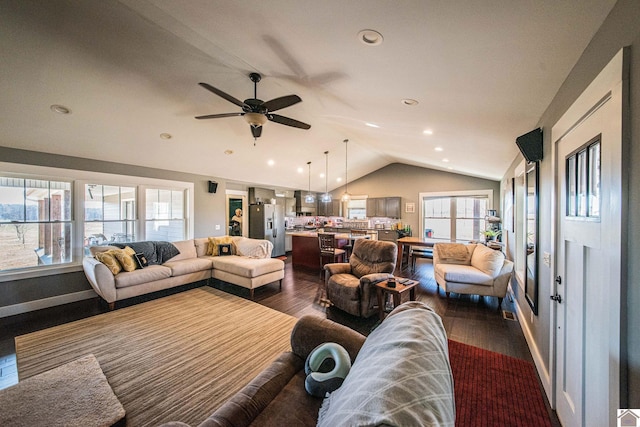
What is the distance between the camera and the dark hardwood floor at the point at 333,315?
8.73ft

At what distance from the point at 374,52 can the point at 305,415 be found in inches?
87.8

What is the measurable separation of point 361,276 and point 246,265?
206cm

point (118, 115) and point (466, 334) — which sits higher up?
point (118, 115)

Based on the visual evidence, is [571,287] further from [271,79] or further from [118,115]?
[118,115]

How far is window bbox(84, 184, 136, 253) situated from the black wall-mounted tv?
6460 millimetres

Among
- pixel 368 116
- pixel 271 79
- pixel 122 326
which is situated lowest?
pixel 122 326

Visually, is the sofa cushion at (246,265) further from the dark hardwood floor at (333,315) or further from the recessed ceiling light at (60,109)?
the recessed ceiling light at (60,109)

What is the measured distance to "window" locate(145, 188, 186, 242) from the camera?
17.2ft

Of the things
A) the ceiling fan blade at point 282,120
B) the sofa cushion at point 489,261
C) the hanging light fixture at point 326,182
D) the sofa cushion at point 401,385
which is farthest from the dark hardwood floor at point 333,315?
the hanging light fixture at point 326,182

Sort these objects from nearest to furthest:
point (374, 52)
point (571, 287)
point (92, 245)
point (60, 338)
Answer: point (571, 287)
point (374, 52)
point (60, 338)
point (92, 245)

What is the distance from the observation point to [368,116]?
10.9 ft

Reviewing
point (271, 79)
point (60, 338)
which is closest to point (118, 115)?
point (271, 79)

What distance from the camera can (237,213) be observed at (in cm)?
790

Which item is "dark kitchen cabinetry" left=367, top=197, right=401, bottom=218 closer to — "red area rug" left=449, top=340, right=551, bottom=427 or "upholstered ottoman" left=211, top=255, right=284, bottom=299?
"upholstered ottoman" left=211, top=255, right=284, bottom=299
